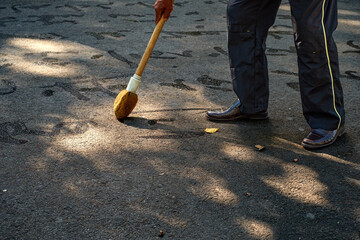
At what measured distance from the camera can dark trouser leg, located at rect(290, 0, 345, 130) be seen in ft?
7.86

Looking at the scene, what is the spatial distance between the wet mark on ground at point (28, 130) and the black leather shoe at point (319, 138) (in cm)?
120

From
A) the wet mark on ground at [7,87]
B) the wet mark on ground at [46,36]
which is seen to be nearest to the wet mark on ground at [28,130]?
the wet mark on ground at [7,87]

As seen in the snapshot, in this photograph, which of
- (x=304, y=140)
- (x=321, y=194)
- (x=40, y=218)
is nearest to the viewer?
(x=40, y=218)

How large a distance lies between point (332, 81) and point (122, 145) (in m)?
1.15

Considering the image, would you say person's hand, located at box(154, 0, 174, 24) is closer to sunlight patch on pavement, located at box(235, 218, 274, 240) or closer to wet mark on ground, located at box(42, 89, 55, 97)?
wet mark on ground, located at box(42, 89, 55, 97)

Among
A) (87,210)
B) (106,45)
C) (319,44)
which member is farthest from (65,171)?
(106,45)

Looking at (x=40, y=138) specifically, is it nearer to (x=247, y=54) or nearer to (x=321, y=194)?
(x=247, y=54)

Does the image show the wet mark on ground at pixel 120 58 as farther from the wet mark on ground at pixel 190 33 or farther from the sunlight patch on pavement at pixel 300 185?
the sunlight patch on pavement at pixel 300 185

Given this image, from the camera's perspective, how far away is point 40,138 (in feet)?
8.43

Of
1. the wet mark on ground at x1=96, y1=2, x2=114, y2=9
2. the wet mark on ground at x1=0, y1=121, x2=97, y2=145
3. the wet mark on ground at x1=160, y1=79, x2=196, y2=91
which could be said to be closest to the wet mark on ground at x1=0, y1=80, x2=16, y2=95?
the wet mark on ground at x1=0, y1=121, x2=97, y2=145

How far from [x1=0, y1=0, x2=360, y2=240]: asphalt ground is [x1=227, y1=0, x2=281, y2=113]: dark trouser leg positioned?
0.17 m

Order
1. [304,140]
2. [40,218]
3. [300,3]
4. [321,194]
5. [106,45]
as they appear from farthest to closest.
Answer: [106,45] < [304,140] < [300,3] < [321,194] < [40,218]

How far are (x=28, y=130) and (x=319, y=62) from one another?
1.61 metres

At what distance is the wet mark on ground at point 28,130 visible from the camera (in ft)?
8.33
